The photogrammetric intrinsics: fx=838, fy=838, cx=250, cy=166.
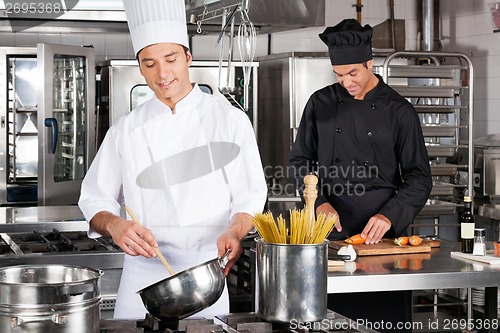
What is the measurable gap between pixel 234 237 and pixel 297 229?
0.37 metres

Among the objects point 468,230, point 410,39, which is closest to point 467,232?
point 468,230

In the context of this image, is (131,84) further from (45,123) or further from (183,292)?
(183,292)

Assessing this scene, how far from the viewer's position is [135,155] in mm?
2566

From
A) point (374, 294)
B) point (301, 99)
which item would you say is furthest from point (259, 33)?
point (374, 294)

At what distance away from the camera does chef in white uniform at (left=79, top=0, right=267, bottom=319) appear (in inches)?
98.6

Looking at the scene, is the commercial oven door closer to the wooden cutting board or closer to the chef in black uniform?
the chef in black uniform

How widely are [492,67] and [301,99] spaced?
1.53 metres

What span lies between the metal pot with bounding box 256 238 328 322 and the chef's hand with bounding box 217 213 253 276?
0.26 m

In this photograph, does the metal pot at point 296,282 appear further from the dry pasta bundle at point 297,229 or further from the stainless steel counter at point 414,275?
the stainless steel counter at point 414,275

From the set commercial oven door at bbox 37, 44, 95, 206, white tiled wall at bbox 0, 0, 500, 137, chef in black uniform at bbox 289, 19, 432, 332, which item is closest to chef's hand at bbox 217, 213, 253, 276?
chef in black uniform at bbox 289, 19, 432, 332

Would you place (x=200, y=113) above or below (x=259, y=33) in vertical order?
below

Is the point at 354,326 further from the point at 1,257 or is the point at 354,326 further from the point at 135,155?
the point at 1,257

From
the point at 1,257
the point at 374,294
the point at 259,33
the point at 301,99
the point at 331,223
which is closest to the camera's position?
the point at 331,223

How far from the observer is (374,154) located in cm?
358
